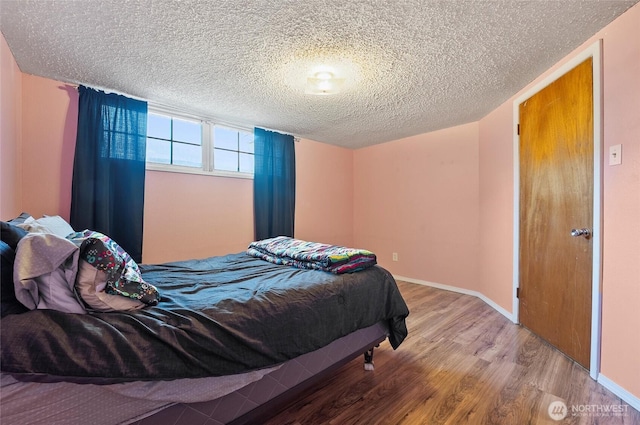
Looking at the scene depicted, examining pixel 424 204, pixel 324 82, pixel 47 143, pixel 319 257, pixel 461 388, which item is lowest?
pixel 461 388

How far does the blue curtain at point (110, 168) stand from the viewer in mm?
2242

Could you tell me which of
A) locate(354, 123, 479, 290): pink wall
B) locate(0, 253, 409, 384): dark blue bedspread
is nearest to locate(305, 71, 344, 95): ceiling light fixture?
locate(0, 253, 409, 384): dark blue bedspread

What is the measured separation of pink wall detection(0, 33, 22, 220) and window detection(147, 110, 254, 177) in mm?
866

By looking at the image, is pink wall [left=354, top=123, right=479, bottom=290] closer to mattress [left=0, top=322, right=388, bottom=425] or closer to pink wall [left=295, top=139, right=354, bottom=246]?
pink wall [left=295, top=139, right=354, bottom=246]

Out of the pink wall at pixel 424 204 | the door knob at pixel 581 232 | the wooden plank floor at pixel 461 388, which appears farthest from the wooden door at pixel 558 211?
the pink wall at pixel 424 204

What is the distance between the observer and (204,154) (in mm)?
3023

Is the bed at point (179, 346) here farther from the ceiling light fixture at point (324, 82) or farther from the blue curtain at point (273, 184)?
the blue curtain at point (273, 184)

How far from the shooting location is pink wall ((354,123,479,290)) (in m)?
3.42

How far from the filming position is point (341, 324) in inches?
60.5

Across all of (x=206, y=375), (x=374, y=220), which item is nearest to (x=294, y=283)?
(x=206, y=375)

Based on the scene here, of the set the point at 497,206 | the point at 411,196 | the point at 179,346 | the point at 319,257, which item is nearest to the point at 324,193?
the point at 411,196

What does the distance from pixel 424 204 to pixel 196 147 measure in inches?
121

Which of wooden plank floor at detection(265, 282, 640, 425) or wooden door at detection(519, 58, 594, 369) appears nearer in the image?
wooden plank floor at detection(265, 282, 640, 425)

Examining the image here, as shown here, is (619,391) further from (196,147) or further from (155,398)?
(196,147)
